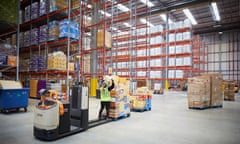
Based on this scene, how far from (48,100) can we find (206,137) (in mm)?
3762

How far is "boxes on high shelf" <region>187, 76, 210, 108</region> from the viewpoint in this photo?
829cm

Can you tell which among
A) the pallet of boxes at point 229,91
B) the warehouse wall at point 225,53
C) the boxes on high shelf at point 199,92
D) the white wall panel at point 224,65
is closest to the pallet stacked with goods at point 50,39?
the boxes on high shelf at point 199,92

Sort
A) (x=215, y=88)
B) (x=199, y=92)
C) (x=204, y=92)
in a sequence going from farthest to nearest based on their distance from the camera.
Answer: (x=215, y=88) < (x=204, y=92) < (x=199, y=92)

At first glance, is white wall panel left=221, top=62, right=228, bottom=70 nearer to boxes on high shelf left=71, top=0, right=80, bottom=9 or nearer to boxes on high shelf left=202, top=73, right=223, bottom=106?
boxes on high shelf left=202, top=73, right=223, bottom=106

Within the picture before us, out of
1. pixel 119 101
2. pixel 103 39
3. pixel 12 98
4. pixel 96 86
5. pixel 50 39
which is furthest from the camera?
pixel 96 86

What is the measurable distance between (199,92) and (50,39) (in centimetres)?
898

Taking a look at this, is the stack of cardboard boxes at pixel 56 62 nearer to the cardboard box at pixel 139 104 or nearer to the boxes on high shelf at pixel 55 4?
the boxes on high shelf at pixel 55 4

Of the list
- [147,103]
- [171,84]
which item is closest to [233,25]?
[171,84]

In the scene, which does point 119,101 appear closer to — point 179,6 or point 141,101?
point 141,101

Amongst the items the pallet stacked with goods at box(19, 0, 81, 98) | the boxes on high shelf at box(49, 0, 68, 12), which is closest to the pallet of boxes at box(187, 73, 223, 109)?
the pallet stacked with goods at box(19, 0, 81, 98)

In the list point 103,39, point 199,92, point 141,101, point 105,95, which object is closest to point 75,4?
point 103,39

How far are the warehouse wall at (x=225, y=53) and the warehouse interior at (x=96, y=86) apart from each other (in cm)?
491

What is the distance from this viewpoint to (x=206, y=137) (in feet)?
13.7

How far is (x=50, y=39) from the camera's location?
10.9 meters
